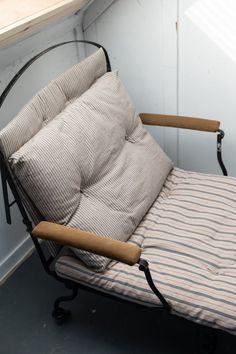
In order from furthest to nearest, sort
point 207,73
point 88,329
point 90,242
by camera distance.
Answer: point 207,73
point 88,329
point 90,242

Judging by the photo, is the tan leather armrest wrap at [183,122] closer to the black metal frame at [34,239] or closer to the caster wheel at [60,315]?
the black metal frame at [34,239]

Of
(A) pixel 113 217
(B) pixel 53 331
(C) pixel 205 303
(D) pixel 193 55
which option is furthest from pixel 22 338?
(D) pixel 193 55

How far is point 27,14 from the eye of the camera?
150cm

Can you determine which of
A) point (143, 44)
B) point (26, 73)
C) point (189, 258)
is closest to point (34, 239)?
point (189, 258)

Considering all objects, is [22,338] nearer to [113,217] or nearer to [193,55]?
[113,217]

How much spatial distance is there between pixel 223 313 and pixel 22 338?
2.69 ft

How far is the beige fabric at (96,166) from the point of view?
1.32 m

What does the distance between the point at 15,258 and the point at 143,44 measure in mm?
1172

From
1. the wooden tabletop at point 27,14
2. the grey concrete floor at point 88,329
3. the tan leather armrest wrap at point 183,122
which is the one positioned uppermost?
the wooden tabletop at point 27,14

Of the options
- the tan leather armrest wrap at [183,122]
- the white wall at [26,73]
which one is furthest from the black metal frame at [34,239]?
the tan leather armrest wrap at [183,122]

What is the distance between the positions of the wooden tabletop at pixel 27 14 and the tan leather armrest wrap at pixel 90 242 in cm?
65

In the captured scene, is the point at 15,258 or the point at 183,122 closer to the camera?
the point at 183,122

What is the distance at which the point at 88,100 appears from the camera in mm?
1557

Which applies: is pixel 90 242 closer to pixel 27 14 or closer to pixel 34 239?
pixel 34 239
